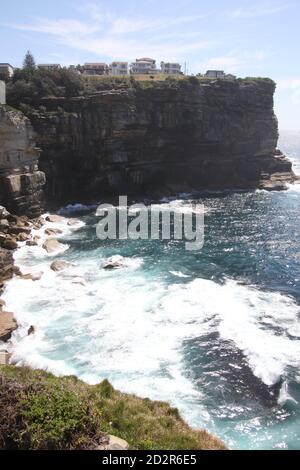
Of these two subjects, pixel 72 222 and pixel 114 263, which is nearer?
pixel 114 263

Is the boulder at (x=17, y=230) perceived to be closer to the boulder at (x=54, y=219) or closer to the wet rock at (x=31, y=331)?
the boulder at (x=54, y=219)

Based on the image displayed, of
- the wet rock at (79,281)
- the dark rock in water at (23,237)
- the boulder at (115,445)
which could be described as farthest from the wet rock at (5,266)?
the boulder at (115,445)

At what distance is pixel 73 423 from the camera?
14594 mm

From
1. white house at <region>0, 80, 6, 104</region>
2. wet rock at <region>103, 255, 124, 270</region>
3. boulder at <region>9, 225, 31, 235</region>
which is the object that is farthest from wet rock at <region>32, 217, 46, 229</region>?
white house at <region>0, 80, 6, 104</region>

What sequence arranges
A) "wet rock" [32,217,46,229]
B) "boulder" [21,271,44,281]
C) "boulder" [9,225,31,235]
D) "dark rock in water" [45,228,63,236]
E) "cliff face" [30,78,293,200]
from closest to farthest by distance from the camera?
"boulder" [21,271,44,281] < "boulder" [9,225,31,235] < "dark rock in water" [45,228,63,236] < "wet rock" [32,217,46,229] < "cliff face" [30,78,293,200]

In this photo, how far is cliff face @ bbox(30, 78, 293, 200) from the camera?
7056 cm

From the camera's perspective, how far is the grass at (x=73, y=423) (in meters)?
14.5

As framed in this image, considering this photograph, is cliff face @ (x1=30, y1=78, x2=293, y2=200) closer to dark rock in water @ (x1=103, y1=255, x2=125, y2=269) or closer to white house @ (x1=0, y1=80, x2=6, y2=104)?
white house @ (x1=0, y1=80, x2=6, y2=104)

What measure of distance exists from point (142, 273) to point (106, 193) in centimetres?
3572

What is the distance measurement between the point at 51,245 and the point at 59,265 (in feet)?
23.7

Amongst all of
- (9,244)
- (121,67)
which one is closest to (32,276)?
(9,244)

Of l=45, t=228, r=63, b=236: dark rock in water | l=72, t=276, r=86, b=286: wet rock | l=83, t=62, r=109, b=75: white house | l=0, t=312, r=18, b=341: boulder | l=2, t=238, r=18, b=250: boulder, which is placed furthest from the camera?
l=83, t=62, r=109, b=75: white house

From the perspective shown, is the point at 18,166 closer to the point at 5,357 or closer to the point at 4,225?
the point at 4,225

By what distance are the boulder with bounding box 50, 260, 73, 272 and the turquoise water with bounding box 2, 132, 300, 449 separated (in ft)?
3.08
